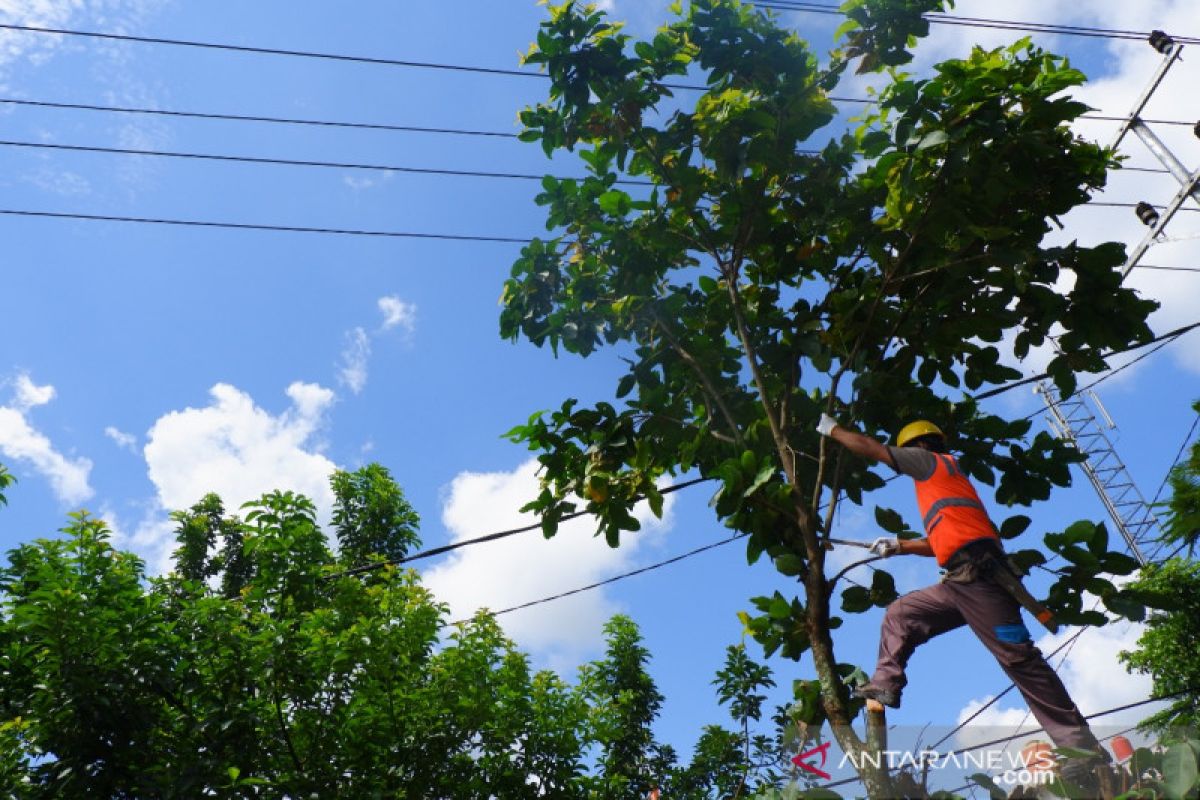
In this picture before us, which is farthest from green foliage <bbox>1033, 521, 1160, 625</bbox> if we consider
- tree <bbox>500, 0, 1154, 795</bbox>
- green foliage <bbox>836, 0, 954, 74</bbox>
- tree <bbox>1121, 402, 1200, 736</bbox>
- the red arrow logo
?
tree <bbox>1121, 402, 1200, 736</bbox>

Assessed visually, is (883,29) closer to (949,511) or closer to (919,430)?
(919,430)

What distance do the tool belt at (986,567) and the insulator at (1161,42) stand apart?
10.4 m

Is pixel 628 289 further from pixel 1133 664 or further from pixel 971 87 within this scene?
pixel 1133 664

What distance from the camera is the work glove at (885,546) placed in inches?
188

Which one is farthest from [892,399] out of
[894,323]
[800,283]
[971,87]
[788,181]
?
[971,87]

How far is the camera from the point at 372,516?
1364 centimetres

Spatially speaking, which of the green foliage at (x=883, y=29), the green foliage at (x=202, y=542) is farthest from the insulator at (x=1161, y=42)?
the green foliage at (x=202, y=542)

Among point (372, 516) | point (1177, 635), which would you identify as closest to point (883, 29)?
point (372, 516)

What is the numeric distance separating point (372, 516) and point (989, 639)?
10.9 m

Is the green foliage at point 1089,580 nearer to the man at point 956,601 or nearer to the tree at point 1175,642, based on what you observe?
the man at point 956,601

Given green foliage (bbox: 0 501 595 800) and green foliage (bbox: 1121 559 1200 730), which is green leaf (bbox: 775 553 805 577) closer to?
green foliage (bbox: 0 501 595 800)

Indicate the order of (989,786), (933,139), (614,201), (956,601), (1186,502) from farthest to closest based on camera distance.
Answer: (1186,502), (614,201), (933,139), (956,601), (989,786)

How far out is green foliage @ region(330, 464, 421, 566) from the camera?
13453mm

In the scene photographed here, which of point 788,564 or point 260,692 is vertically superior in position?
point 260,692
